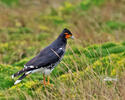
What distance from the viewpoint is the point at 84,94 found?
5984 mm

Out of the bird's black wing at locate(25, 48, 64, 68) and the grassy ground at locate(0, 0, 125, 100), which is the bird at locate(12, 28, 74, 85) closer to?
the bird's black wing at locate(25, 48, 64, 68)

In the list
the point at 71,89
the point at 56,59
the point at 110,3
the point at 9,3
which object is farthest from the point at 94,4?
the point at 71,89

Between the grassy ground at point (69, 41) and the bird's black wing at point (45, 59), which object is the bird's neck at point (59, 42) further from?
the grassy ground at point (69, 41)

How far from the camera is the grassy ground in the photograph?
23.0 feet

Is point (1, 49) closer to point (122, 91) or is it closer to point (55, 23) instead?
point (55, 23)

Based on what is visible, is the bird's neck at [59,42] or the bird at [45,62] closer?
the bird at [45,62]

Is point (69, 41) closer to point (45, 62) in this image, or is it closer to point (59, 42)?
point (59, 42)

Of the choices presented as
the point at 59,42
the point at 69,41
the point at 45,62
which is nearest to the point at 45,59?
the point at 45,62

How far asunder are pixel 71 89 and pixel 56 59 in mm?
1565

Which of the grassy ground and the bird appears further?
the bird

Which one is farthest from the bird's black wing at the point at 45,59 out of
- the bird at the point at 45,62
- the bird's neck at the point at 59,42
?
the bird's neck at the point at 59,42

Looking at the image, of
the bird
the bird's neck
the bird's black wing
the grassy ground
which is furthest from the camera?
the bird's neck

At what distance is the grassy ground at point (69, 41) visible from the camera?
7.00 metres

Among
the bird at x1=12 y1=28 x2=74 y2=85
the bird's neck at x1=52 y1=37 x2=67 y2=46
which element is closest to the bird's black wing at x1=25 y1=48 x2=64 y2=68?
the bird at x1=12 y1=28 x2=74 y2=85
